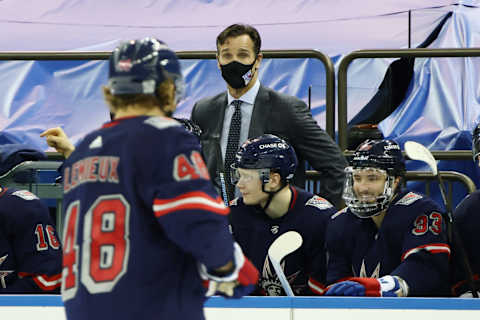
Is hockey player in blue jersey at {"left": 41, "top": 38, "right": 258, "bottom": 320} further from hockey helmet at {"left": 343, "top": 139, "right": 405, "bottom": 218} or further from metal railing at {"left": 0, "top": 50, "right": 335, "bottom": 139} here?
metal railing at {"left": 0, "top": 50, "right": 335, "bottom": 139}

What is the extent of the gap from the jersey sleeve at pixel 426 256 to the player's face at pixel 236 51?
108 cm

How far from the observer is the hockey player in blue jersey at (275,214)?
373 centimetres

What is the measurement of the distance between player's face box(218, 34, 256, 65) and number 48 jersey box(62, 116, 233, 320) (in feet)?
6.89

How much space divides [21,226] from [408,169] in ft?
8.03

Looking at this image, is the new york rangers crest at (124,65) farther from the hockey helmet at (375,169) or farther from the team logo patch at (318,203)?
the team logo patch at (318,203)

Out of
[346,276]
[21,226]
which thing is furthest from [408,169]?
[21,226]

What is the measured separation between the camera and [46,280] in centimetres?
337

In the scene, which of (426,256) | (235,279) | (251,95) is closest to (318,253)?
(426,256)

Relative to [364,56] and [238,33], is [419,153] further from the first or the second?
[364,56]

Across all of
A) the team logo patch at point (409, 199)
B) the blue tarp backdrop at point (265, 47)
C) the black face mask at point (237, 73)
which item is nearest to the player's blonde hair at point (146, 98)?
the team logo patch at point (409, 199)

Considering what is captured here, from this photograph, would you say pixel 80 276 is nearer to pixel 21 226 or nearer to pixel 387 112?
pixel 21 226

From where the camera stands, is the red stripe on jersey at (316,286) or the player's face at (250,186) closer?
the red stripe on jersey at (316,286)

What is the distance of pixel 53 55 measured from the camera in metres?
4.88

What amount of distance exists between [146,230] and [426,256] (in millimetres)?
1751
